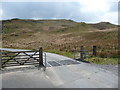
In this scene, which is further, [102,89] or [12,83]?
[12,83]

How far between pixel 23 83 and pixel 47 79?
5.41 ft

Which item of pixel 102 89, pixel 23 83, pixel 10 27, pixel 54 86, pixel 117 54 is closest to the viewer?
pixel 102 89

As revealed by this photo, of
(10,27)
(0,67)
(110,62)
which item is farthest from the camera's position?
(10,27)

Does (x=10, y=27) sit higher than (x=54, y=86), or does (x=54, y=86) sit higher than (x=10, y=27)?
(x=10, y=27)

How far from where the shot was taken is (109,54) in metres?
Answer: 22.2

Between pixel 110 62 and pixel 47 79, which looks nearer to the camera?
pixel 47 79

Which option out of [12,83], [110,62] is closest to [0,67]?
[12,83]

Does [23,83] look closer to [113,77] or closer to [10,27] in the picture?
[113,77]

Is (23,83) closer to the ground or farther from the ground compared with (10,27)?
closer to the ground

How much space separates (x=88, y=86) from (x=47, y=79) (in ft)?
9.94

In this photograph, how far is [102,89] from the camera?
9.91 metres

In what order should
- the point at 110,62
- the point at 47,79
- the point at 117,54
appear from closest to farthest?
the point at 47,79
the point at 110,62
the point at 117,54

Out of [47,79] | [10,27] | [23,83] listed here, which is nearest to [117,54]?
[47,79]

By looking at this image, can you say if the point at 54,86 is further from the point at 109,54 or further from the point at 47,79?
the point at 109,54
